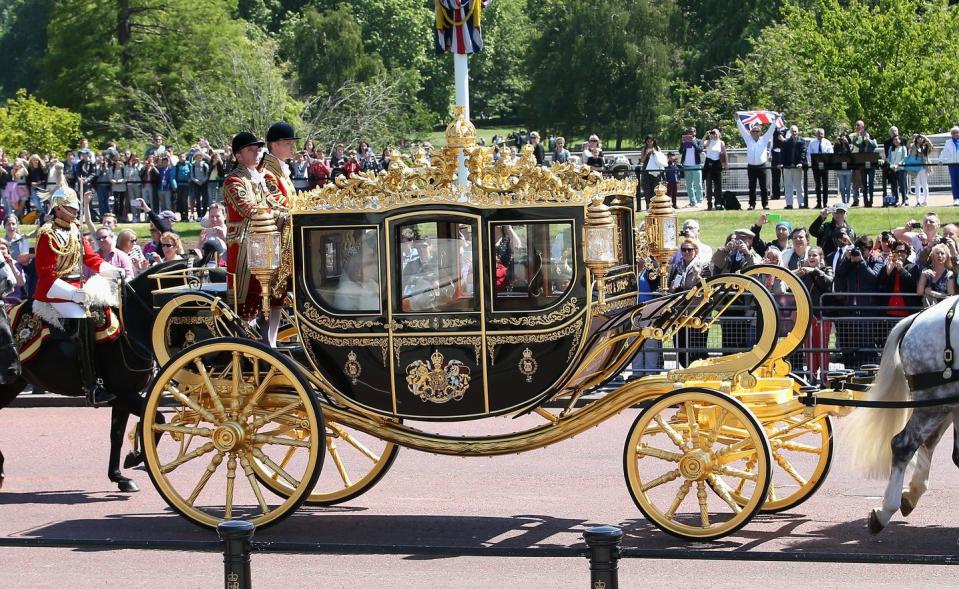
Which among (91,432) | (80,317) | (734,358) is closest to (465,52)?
(91,432)

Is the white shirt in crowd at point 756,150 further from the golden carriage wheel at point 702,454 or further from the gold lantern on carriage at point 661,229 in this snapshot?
the golden carriage wheel at point 702,454

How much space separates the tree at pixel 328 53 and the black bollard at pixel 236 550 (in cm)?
5700

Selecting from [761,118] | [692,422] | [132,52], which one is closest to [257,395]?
[692,422]

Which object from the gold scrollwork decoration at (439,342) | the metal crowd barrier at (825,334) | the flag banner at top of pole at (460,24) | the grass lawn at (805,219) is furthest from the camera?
the grass lawn at (805,219)

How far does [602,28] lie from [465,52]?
1890 inches

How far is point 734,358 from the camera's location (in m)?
9.24

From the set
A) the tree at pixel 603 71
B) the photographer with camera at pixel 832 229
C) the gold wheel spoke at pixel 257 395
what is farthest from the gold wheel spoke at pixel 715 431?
the tree at pixel 603 71

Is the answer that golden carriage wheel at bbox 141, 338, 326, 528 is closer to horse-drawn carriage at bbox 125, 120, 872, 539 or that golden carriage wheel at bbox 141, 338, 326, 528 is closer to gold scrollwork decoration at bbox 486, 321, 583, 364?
horse-drawn carriage at bbox 125, 120, 872, 539

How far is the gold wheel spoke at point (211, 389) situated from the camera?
9.28 meters

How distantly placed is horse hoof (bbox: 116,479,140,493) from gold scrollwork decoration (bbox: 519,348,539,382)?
3347 mm

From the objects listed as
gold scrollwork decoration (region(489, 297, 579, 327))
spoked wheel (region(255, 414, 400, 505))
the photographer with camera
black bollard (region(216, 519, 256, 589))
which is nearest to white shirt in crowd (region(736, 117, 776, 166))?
the photographer with camera

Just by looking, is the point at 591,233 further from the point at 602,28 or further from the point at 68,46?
the point at 602,28

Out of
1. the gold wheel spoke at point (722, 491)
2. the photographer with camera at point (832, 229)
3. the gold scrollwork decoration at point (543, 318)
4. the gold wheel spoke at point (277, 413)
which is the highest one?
the photographer with camera at point (832, 229)

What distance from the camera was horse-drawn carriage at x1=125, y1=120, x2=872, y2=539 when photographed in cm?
891
